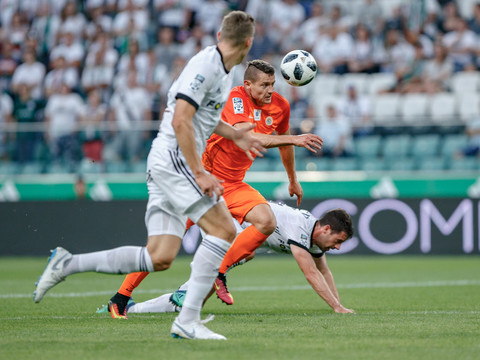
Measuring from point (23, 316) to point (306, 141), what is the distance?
118 inches

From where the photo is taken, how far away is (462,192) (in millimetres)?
15570

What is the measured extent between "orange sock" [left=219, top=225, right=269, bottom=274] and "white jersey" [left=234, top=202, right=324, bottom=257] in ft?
1.18

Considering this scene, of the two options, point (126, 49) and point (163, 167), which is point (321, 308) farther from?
point (126, 49)

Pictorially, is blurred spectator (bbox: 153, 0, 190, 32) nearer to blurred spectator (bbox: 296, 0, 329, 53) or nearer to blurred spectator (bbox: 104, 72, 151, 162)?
blurred spectator (bbox: 104, 72, 151, 162)

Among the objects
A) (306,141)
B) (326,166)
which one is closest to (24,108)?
(326,166)

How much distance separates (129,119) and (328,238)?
32.5ft

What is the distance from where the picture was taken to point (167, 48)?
18953 millimetres

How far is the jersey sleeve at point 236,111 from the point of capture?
778cm

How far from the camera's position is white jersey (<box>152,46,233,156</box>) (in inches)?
212

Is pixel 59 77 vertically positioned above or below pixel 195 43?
below

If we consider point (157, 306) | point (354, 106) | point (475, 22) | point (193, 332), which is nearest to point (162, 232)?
point (193, 332)

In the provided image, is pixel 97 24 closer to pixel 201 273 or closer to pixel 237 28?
pixel 237 28

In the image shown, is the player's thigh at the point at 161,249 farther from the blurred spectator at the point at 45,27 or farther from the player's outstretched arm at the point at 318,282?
the blurred spectator at the point at 45,27

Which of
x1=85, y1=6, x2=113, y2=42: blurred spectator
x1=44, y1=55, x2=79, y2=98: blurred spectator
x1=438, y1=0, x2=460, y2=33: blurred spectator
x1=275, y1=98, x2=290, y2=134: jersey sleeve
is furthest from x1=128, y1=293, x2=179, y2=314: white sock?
Result: x1=85, y1=6, x2=113, y2=42: blurred spectator
